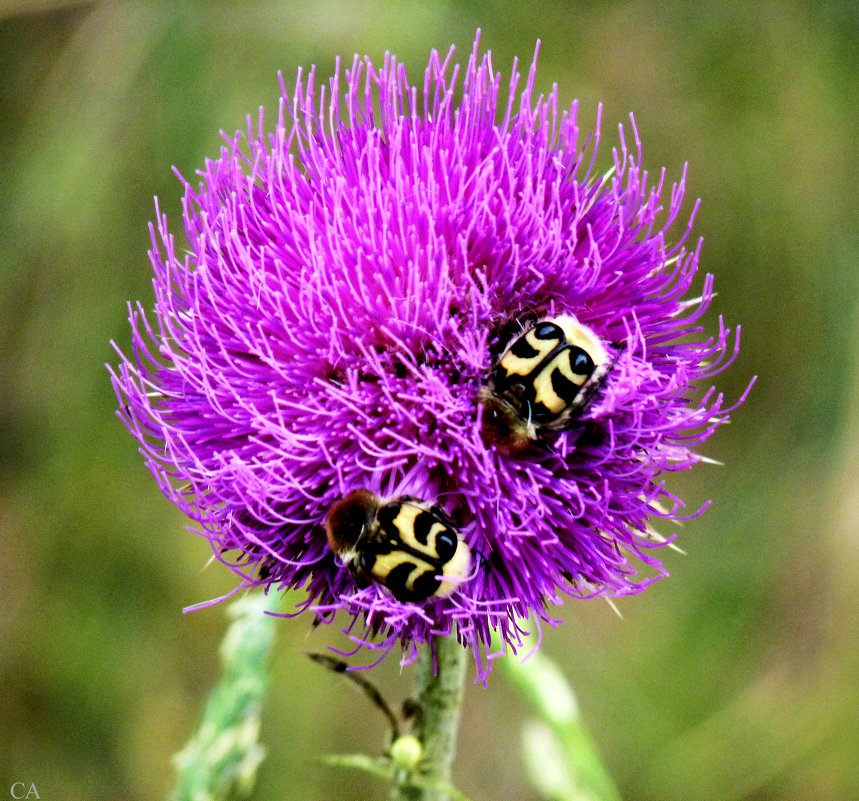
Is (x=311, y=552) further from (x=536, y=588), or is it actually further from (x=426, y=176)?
(x=426, y=176)

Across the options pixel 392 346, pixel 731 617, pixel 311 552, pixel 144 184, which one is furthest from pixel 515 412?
pixel 144 184

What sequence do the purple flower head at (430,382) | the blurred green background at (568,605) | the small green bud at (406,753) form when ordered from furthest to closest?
the blurred green background at (568,605) → the small green bud at (406,753) → the purple flower head at (430,382)

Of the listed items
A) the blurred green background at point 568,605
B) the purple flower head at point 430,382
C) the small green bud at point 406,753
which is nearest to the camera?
the purple flower head at point 430,382

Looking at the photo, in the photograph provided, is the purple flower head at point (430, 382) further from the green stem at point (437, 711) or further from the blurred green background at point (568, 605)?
the blurred green background at point (568, 605)

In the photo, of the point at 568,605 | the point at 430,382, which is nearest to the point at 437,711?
the point at 430,382

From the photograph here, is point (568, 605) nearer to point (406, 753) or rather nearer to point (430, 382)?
point (406, 753)

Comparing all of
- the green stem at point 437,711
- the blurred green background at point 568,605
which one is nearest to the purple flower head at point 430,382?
the green stem at point 437,711

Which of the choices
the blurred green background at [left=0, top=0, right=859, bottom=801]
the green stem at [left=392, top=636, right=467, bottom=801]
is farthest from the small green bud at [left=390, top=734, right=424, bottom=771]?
the blurred green background at [left=0, top=0, right=859, bottom=801]
